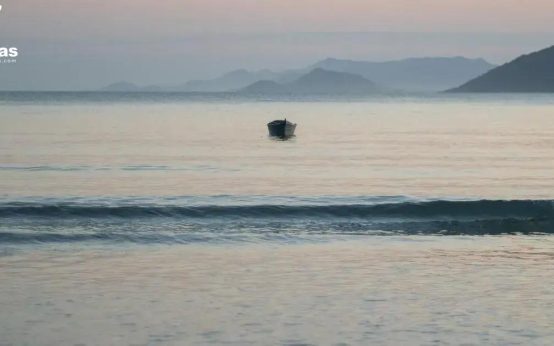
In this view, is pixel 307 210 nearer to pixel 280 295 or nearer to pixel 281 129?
pixel 280 295

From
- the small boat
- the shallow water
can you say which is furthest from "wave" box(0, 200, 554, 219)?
the small boat

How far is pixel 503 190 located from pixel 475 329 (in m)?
18.7

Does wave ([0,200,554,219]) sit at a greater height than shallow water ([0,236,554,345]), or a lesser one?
greater

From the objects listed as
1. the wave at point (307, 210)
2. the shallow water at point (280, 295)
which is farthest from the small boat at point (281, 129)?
the shallow water at point (280, 295)

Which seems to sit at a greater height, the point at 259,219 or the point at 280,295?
the point at 259,219

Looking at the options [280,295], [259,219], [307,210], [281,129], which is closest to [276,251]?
[280,295]

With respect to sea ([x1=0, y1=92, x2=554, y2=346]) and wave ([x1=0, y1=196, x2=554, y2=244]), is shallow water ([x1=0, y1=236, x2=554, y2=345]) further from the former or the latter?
wave ([x1=0, y1=196, x2=554, y2=244])

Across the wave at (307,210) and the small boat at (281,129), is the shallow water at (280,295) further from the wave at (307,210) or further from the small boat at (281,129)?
the small boat at (281,129)

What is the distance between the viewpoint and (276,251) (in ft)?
60.5

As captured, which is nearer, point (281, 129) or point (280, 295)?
point (280, 295)

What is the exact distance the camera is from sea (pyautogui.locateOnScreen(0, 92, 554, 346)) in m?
12.4

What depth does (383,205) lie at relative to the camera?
25875mm

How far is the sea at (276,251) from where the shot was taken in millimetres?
12383

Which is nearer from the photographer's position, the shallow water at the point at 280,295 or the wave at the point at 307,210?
the shallow water at the point at 280,295
